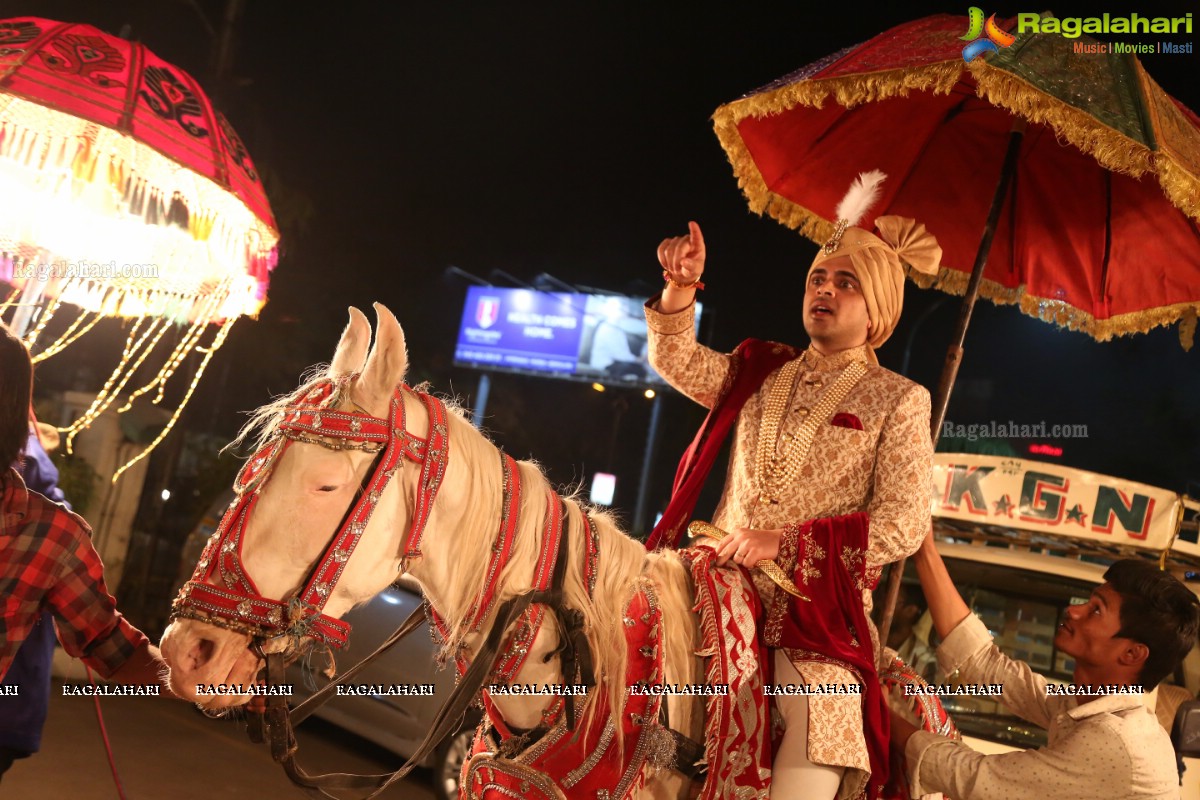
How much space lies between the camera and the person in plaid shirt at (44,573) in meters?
2.39

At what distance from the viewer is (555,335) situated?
3212 cm

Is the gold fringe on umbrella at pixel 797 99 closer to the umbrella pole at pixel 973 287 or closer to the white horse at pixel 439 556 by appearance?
the umbrella pole at pixel 973 287

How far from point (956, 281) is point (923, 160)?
620mm

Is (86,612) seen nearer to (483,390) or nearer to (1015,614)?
(1015,614)

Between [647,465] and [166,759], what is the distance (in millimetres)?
23611

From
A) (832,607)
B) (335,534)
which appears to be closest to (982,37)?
(832,607)

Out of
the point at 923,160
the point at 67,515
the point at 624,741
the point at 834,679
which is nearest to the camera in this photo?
the point at 624,741

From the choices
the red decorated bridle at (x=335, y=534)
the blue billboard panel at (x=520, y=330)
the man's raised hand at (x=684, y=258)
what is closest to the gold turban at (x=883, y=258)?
the man's raised hand at (x=684, y=258)

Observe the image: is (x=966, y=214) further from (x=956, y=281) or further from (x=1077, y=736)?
(x=1077, y=736)

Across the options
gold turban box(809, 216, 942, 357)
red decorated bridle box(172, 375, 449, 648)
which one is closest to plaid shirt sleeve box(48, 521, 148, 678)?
red decorated bridle box(172, 375, 449, 648)

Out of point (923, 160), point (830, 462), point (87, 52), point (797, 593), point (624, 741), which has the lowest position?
point (624, 741)

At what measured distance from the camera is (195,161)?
349cm

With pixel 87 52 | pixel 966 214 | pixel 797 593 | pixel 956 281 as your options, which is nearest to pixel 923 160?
pixel 966 214

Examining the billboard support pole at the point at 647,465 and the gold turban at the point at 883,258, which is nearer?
the gold turban at the point at 883,258
